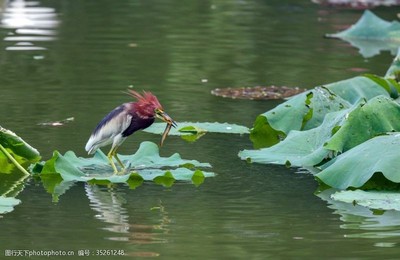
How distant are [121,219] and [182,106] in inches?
117

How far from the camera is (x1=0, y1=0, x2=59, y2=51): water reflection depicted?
1173cm

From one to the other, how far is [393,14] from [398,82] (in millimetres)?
6998

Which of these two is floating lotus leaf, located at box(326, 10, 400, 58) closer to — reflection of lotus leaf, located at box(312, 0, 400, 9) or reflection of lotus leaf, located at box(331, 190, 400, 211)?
reflection of lotus leaf, located at box(312, 0, 400, 9)

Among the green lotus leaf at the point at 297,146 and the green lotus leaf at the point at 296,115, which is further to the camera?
the green lotus leaf at the point at 296,115

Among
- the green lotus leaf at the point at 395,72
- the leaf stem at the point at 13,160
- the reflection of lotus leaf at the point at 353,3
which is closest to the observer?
the leaf stem at the point at 13,160

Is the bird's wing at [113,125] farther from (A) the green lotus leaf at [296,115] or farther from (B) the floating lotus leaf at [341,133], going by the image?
(A) the green lotus leaf at [296,115]

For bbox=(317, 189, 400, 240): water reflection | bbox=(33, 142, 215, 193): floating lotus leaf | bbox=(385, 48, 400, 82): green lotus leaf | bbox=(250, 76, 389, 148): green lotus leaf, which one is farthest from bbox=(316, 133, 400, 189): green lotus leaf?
bbox=(385, 48, 400, 82): green lotus leaf

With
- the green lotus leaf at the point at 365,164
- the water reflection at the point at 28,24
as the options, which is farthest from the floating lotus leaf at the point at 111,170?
the water reflection at the point at 28,24

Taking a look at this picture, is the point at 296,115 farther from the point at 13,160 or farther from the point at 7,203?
the point at 7,203

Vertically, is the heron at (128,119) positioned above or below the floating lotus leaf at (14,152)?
above

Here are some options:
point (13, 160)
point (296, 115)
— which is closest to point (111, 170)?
point (13, 160)

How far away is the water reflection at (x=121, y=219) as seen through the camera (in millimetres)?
5125

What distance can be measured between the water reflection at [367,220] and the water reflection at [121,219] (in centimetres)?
81

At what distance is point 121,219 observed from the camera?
5445 millimetres
